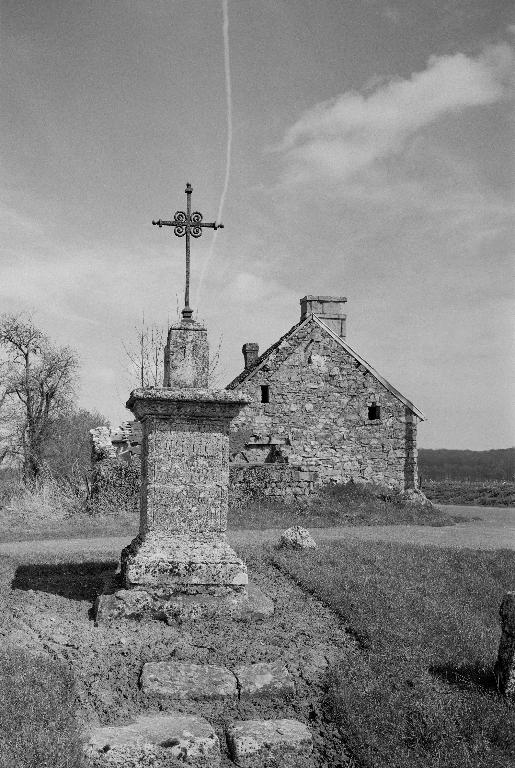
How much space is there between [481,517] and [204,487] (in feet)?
46.5

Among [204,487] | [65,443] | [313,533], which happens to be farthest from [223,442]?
[65,443]

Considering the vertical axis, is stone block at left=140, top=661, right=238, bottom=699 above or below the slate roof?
below

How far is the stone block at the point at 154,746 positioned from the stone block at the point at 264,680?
0.65 m

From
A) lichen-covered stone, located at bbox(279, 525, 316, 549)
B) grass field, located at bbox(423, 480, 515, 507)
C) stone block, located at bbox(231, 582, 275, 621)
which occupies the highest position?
lichen-covered stone, located at bbox(279, 525, 316, 549)

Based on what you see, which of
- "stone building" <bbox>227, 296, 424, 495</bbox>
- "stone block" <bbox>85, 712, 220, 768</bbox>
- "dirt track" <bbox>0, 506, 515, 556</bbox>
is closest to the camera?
"stone block" <bbox>85, 712, 220, 768</bbox>

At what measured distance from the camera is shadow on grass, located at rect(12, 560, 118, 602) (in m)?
7.86

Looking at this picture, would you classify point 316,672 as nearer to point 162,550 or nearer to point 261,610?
point 261,610

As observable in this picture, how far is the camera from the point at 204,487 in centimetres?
736

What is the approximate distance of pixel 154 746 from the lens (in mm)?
4191

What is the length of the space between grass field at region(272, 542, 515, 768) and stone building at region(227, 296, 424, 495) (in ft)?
36.1

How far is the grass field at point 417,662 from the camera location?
433 centimetres

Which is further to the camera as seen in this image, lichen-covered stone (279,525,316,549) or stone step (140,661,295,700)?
lichen-covered stone (279,525,316,549)

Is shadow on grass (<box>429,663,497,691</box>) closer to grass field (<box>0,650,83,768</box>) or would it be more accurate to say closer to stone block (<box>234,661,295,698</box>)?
stone block (<box>234,661,295,698</box>)

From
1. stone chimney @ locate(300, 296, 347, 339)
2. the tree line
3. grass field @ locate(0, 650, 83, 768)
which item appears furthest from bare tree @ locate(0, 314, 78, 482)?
grass field @ locate(0, 650, 83, 768)
